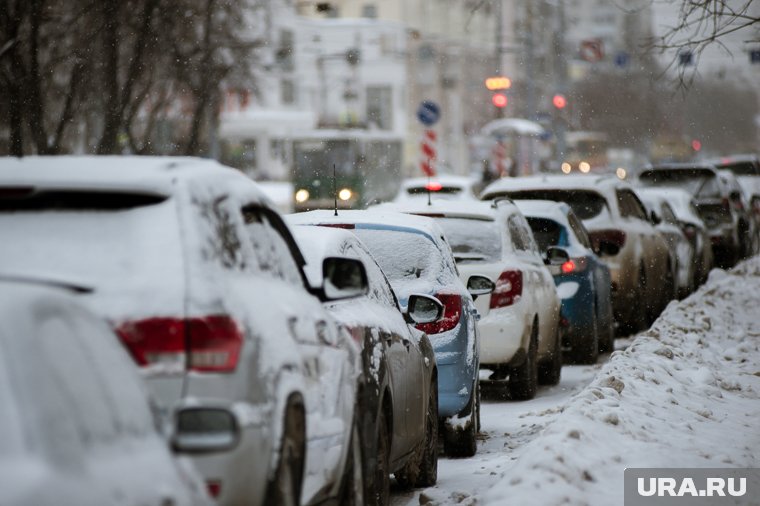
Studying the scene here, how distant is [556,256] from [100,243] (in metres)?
11.2

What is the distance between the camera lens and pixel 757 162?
48531mm

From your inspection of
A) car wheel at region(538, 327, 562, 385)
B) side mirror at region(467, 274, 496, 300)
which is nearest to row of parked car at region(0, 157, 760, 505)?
side mirror at region(467, 274, 496, 300)

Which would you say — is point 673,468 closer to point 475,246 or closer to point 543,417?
point 543,417

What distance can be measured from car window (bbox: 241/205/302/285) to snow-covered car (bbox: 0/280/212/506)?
170 centimetres

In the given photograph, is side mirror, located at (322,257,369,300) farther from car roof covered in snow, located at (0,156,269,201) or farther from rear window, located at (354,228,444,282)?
rear window, located at (354,228,444,282)

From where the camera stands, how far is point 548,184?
18.6 m

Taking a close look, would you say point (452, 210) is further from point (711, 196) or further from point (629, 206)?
point (711, 196)

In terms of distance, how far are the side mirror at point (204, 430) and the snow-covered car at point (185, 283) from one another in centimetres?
5

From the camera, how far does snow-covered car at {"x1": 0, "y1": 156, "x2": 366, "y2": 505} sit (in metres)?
5.09

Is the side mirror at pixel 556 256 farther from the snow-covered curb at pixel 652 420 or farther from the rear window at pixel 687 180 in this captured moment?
the rear window at pixel 687 180

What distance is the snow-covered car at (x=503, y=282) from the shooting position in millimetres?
13406

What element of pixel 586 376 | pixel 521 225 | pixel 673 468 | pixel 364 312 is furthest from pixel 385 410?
pixel 586 376

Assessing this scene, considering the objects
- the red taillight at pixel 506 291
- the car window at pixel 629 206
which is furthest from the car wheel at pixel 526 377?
the car window at pixel 629 206

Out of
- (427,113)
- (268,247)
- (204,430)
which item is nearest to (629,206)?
(268,247)
